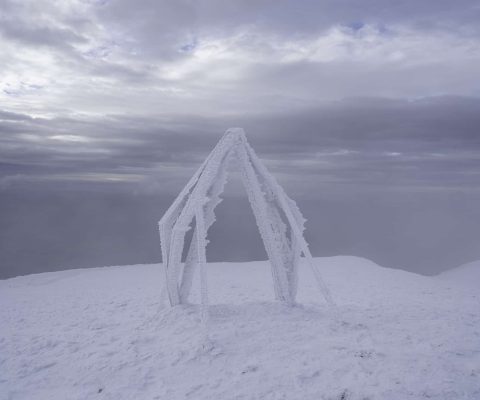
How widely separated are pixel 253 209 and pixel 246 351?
3.33 metres

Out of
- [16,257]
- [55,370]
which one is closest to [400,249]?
[16,257]

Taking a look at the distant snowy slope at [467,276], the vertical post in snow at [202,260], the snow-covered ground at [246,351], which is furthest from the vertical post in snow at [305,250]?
the distant snowy slope at [467,276]

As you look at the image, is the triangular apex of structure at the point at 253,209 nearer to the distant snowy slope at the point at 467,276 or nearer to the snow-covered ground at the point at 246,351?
the snow-covered ground at the point at 246,351

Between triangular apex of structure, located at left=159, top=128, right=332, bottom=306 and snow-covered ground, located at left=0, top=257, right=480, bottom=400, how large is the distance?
0.84 meters

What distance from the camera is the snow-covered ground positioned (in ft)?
20.2

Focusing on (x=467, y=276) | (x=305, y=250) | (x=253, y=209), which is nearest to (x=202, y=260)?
(x=253, y=209)

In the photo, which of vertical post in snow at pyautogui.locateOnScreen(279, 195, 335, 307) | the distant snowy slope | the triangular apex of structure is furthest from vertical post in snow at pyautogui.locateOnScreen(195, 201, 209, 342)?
the distant snowy slope

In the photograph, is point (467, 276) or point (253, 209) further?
point (467, 276)

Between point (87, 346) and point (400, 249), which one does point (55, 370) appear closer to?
point (87, 346)

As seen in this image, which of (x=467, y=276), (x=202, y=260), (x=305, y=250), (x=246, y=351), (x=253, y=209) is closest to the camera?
(x=246, y=351)

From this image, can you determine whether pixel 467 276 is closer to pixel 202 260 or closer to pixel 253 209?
pixel 253 209

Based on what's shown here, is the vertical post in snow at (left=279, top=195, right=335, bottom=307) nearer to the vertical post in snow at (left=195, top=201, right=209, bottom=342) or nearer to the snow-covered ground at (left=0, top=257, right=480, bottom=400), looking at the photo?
the snow-covered ground at (left=0, top=257, right=480, bottom=400)

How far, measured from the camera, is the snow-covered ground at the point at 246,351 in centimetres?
615

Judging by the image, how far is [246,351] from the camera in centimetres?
726
